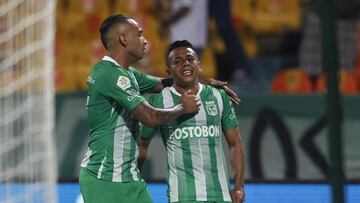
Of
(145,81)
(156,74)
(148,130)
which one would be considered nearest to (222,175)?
(148,130)

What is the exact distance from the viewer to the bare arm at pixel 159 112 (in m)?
4.29

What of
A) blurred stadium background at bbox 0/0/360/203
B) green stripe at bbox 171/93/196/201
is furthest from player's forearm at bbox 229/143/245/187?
blurred stadium background at bbox 0/0/360/203

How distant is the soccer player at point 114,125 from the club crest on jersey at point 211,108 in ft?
0.54

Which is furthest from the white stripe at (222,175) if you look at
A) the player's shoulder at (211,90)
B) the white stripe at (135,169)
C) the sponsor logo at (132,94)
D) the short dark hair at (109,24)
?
the short dark hair at (109,24)

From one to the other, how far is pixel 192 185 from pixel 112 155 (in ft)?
1.25

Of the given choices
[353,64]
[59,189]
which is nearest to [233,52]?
[353,64]

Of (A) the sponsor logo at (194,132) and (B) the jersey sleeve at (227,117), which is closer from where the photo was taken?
(A) the sponsor logo at (194,132)

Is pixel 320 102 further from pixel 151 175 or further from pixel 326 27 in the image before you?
pixel 326 27

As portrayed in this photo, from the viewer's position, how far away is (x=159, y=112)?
4301 millimetres

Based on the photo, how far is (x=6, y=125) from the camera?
575cm

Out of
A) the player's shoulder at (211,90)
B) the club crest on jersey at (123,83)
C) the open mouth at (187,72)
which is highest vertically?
the open mouth at (187,72)

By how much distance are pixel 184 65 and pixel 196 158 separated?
0.42 metres

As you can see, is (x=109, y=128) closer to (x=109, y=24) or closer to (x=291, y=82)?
(x=109, y=24)

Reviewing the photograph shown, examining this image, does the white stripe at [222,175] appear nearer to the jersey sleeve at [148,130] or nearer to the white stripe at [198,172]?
the white stripe at [198,172]
